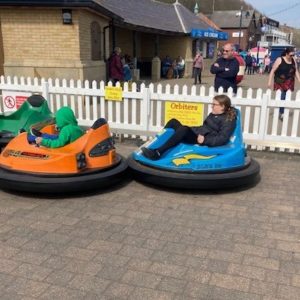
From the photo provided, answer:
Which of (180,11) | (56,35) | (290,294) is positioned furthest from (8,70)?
(180,11)

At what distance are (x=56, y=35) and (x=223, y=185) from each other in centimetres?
881

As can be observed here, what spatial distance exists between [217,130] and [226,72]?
2.61m

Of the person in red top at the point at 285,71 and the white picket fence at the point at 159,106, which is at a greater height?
the person in red top at the point at 285,71

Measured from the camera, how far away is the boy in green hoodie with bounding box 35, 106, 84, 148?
15.2ft

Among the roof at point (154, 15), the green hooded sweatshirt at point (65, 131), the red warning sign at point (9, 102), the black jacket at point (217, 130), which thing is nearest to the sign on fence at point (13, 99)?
the red warning sign at point (9, 102)

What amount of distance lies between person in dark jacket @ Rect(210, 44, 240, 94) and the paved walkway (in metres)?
3.06

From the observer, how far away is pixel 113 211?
168 inches

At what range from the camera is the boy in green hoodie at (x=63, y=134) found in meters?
4.63

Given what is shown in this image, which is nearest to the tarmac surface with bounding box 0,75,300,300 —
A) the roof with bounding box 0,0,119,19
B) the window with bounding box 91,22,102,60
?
the roof with bounding box 0,0,119,19

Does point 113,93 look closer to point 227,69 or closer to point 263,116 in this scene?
point 227,69

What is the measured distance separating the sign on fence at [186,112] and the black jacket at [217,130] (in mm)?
1342

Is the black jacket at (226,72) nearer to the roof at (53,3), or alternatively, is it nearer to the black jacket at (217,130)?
the black jacket at (217,130)

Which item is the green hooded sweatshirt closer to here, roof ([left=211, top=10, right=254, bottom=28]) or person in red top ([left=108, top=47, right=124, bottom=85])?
person in red top ([left=108, top=47, right=124, bottom=85])

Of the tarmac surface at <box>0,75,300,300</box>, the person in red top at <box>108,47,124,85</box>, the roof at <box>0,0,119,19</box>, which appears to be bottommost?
the tarmac surface at <box>0,75,300,300</box>
